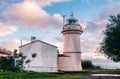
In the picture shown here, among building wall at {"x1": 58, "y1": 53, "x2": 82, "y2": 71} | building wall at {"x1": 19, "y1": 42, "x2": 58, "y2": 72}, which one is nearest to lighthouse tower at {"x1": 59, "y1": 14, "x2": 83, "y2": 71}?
building wall at {"x1": 58, "y1": 53, "x2": 82, "y2": 71}

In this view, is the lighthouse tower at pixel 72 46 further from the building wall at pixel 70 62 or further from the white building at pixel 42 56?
the white building at pixel 42 56

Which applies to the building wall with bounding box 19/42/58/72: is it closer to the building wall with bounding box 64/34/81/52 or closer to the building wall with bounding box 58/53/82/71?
the building wall with bounding box 58/53/82/71

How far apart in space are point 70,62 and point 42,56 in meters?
10.1

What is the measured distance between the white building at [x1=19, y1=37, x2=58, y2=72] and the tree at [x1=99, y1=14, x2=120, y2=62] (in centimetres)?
813

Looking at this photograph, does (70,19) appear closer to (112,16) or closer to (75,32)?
(75,32)

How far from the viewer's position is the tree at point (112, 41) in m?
46.7

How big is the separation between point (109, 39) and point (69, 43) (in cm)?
1836

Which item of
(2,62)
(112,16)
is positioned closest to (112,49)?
(112,16)

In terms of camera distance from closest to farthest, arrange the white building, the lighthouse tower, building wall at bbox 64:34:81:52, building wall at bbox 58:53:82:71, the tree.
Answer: the tree, the white building, building wall at bbox 58:53:82:71, the lighthouse tower, building wall at bbox 64:34:81:52

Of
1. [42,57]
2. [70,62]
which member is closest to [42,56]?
[42,57]

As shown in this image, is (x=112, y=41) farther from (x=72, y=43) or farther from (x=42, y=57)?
(x=72, y=43)

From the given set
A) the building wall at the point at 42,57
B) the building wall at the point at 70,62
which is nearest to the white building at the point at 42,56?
the building wall at the point at 42,57

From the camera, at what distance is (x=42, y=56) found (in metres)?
54.6

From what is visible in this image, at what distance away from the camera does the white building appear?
5466 cm
